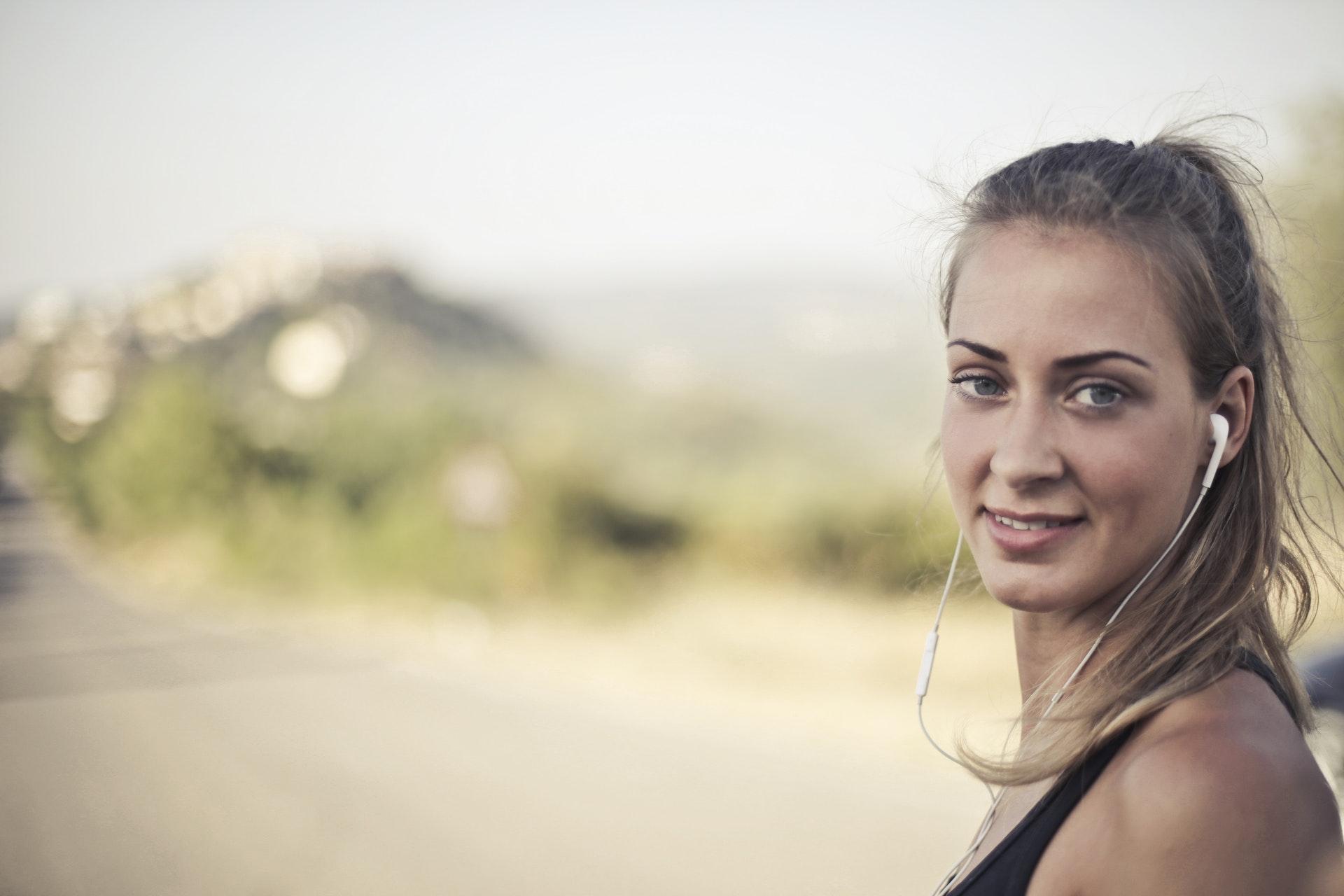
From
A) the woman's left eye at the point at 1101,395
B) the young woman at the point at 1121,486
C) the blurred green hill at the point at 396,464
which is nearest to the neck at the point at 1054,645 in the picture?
the young woman at the point at 1121,486

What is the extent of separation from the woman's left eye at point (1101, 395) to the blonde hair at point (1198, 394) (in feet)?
0.40

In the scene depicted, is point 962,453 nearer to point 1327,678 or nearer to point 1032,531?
point 1032,531

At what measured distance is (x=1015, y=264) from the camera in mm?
1348

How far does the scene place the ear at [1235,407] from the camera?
1350 millimetres

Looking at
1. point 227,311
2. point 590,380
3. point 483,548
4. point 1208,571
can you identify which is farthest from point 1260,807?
point 227,311

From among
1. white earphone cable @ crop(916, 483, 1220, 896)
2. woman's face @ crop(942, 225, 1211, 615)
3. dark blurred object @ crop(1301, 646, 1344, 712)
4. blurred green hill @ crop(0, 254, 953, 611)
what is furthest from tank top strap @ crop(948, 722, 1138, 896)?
blurred green hill @ crop(0, 254, 953, 611)

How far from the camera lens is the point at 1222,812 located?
3.29ft

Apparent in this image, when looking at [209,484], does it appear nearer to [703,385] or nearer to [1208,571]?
[703,385]

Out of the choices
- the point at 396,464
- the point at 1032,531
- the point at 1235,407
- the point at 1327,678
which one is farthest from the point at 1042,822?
the point at 396,464

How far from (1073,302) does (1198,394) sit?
0.68ft

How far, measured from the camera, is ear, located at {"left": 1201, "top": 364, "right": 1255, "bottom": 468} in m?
1.35

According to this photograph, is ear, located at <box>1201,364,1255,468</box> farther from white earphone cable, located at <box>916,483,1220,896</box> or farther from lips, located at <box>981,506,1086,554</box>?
lips, located at <box>981,506,1086,554</box>

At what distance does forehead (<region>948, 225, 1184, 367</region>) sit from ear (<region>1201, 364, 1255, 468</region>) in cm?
11

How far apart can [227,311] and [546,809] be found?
20.8 meters
